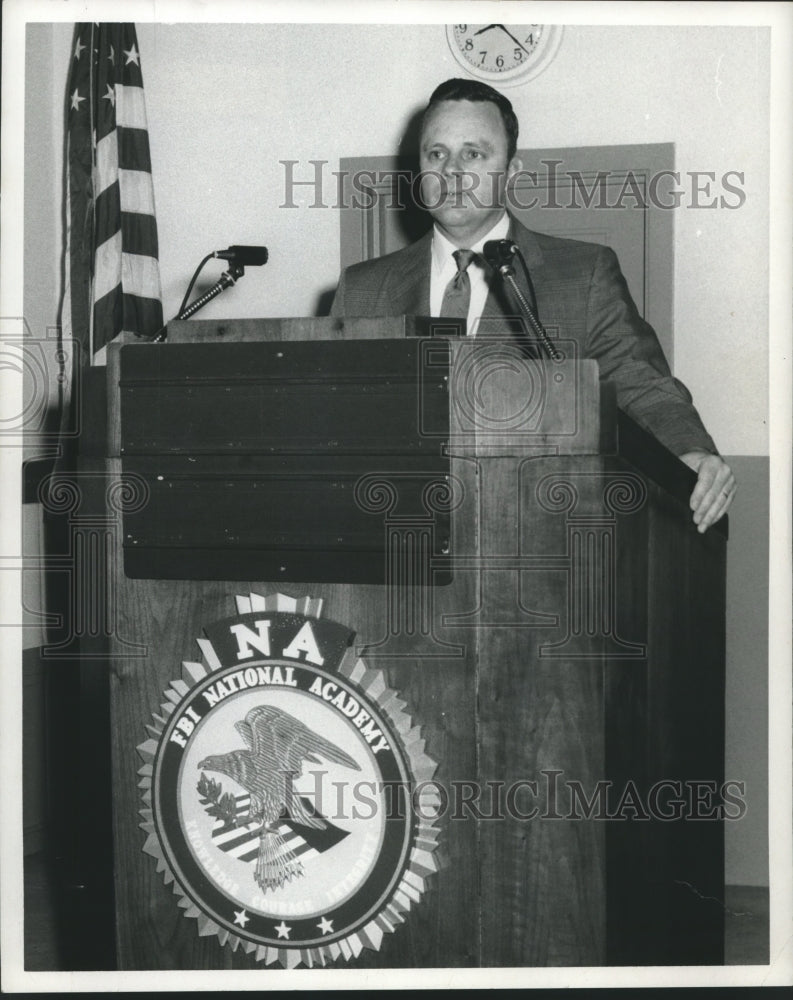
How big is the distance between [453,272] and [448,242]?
8 centimetres

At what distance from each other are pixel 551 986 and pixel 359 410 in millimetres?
862

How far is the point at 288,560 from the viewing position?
169 cm

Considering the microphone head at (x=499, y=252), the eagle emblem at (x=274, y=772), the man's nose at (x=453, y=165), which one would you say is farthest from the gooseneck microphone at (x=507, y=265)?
the man's nose at (x=453, y=165)

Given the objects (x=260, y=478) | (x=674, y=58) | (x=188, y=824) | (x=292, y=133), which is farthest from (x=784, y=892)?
(x=292, y=133)

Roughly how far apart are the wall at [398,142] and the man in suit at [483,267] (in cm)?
68

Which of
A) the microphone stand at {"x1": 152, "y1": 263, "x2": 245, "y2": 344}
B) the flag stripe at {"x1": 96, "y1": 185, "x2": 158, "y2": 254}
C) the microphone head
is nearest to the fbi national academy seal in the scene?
the microphone stand at {"x1": 152, "y1": 263, "x2": 245, "y2": 344}

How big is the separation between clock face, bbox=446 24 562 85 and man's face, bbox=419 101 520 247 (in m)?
0.72

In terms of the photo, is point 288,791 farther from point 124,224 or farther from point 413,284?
point 124,224

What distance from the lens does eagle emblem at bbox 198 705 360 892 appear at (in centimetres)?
170

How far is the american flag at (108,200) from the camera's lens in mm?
3168

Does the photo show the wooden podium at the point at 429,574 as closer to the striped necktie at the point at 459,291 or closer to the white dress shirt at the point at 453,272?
the striped necktie at the point at 459,291

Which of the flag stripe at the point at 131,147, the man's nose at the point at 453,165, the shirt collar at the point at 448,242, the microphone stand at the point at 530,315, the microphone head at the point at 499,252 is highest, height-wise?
the flag stripe at the point at 131,147

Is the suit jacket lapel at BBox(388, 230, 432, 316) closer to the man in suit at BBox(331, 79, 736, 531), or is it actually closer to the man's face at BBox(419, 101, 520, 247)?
the man in suit at BBox(331, 79, 736, 531)

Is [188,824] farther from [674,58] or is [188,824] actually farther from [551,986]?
[674,58]
